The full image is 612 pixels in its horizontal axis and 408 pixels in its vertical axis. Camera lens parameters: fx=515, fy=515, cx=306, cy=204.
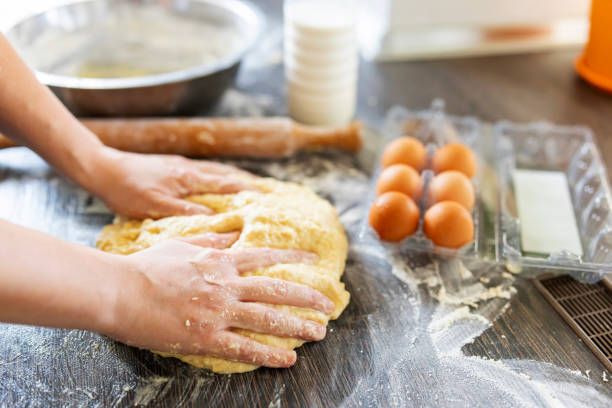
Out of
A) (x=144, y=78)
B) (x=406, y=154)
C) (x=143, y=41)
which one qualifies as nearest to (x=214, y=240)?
(x=406, y=154)

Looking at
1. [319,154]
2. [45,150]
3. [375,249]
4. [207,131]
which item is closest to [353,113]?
[319,154]

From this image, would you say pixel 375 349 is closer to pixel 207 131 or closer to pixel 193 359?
pixel 193 359

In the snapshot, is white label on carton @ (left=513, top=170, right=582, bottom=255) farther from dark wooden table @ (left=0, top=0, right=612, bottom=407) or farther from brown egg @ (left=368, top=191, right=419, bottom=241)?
brown egg @ (left=368, top=191, right=419, bottom=241)

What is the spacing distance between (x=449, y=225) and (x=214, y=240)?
22.9 inches

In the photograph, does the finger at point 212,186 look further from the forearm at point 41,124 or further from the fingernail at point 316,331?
the fingernail at point 316,331

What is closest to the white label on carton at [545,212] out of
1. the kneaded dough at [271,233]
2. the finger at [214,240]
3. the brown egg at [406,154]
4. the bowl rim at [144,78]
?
the brown egg at [406,154]

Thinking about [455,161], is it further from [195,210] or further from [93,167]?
[93,167]

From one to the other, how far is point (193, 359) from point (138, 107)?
3.08 feet

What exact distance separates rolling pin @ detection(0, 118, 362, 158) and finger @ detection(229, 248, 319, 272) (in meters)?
0.56

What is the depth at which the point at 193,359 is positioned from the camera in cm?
110

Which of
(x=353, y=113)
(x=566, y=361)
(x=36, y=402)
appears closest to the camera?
(x=36, y=402)

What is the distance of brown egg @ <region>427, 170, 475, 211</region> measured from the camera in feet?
4.51

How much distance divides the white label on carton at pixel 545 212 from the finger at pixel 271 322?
2.11 feet

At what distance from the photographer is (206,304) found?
3.43ft
